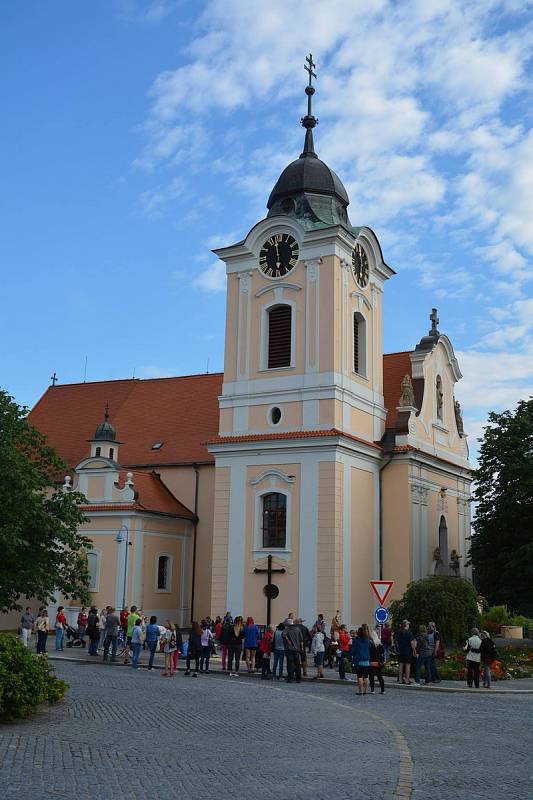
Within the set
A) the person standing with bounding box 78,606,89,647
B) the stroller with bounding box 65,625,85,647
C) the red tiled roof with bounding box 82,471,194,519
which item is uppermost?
the red tiled roof with bounding box 82,471,194,519

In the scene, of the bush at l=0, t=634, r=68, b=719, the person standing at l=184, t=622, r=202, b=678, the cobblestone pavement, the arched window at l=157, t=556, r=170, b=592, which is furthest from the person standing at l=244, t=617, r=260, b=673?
the arched window at l=157, t=556, r=170, b=592

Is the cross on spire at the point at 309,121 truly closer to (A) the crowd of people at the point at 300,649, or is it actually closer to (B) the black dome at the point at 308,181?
(B) the black dome at the point at 308,181

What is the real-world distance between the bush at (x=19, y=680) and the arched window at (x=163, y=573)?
2261 cm

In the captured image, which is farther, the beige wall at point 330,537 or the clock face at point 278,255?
the clock face at point 278,255

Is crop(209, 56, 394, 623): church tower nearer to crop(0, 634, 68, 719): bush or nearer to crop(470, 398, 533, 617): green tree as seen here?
crop(470, 398, 533, 617): green tree

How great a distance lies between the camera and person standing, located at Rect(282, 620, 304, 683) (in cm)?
2081

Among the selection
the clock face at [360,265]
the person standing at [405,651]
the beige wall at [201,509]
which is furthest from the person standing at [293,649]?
the clock face at [360,265]

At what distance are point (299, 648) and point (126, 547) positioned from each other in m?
14.8

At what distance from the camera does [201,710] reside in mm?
14609

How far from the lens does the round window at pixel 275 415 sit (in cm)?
3195

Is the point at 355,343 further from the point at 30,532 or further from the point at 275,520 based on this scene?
the point at 30,532

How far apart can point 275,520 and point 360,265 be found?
1015cm

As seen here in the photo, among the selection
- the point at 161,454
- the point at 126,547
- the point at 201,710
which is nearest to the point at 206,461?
the point at 161,454

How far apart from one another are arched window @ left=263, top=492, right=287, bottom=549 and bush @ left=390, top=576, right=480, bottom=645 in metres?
5.27
